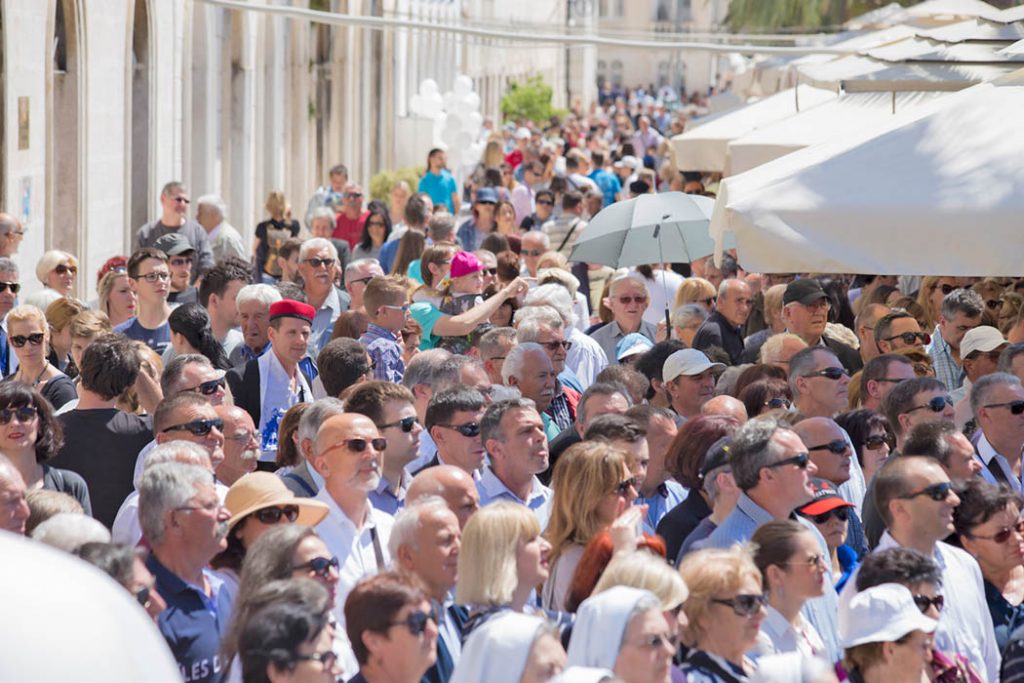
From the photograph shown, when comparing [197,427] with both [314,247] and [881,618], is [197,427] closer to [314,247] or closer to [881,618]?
[881,618]

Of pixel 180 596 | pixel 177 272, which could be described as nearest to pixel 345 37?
pixel 177 272

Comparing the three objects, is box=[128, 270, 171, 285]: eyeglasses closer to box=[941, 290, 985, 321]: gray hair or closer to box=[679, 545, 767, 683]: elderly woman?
box=[941, 290, 985, 321]: gray hair

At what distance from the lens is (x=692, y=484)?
615 centimetres

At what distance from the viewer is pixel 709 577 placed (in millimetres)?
4465

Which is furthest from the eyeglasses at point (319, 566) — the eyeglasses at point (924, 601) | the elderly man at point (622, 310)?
the elderly man at point (622, 310)

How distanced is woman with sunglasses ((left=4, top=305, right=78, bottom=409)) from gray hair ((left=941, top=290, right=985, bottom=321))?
4.74m

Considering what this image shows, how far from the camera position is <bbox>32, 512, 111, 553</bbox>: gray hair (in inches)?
177

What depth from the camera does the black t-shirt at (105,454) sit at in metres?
6.64

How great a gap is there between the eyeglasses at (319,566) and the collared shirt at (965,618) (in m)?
1.72

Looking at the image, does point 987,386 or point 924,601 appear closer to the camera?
point 924,601

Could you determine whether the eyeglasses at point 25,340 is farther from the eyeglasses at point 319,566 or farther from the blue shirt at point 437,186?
the blue shirt at point 437,186

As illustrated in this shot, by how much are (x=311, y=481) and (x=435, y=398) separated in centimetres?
89

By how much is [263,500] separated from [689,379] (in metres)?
3.29

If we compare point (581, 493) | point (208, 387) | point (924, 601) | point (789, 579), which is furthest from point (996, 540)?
point (208, 387)
